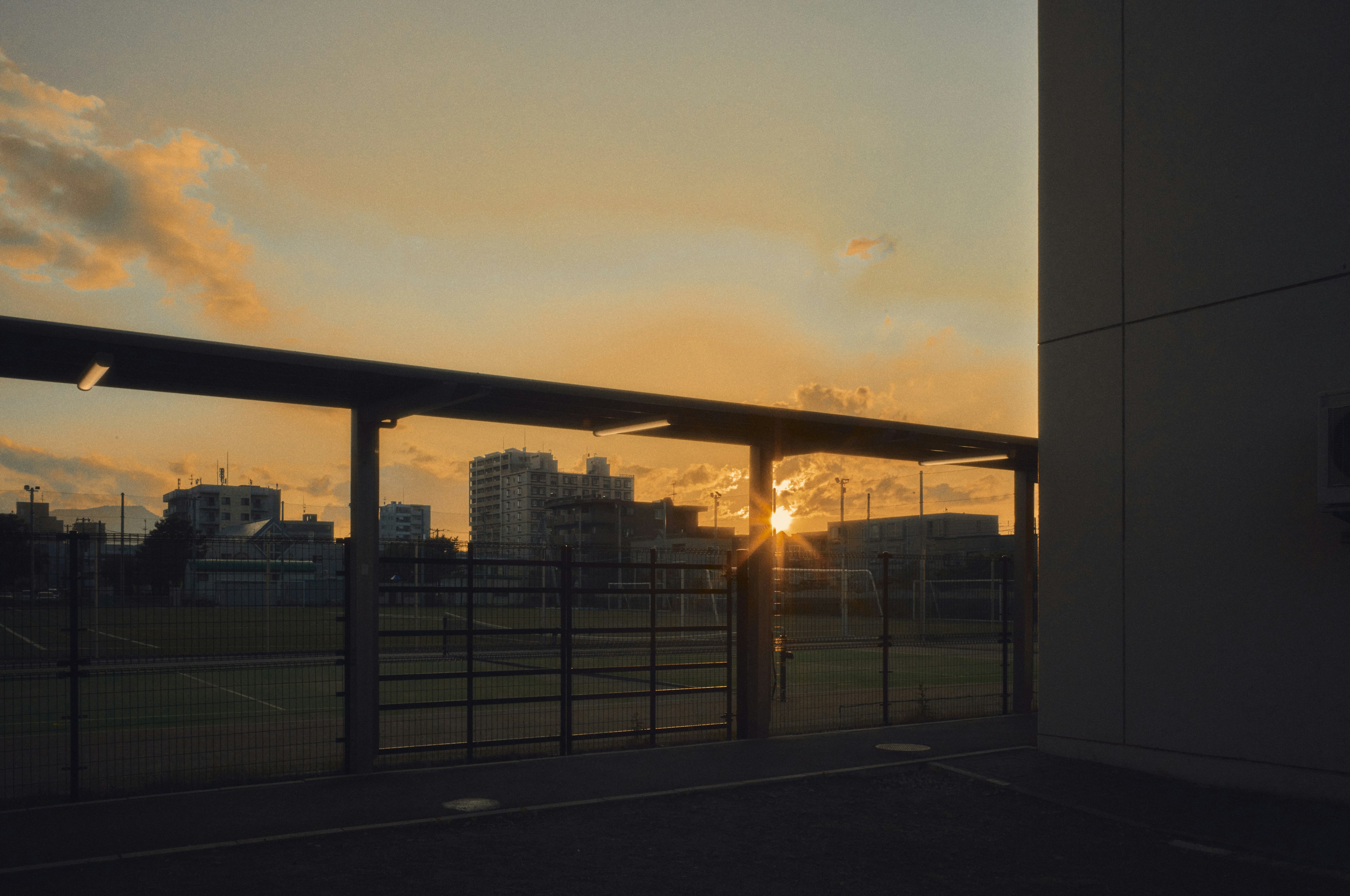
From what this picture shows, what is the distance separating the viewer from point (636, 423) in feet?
39.8

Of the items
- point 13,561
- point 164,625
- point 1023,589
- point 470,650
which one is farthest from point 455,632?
point 1023,589

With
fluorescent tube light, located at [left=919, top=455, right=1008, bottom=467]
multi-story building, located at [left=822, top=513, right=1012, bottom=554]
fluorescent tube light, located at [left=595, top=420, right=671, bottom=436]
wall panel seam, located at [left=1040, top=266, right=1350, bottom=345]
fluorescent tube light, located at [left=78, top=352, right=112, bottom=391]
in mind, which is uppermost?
wall panel seam, located at [left=1040, top=266, right=1350, bottom=345]

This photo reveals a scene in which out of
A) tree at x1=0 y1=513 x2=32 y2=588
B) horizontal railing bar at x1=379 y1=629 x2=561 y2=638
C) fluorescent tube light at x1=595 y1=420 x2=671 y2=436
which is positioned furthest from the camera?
fluorescent tube light at x1=595 y1=420 x2=671 y2=436

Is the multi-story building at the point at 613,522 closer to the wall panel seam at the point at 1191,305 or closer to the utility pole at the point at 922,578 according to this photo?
the utility pole at the point at 922,578

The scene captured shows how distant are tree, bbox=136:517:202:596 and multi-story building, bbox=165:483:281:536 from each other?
148 metres

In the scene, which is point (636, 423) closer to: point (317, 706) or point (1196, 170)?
Result: point (1196, 170)

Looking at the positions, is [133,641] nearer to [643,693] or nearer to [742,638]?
[643,693]

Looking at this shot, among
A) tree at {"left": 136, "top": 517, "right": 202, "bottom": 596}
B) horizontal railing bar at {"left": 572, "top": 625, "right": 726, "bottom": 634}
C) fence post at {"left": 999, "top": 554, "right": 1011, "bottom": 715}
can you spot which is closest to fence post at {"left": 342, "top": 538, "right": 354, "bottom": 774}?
tree at {"left": 136, "top": 517, "right": 202, "bottom": 596}

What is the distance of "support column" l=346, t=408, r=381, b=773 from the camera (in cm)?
1013

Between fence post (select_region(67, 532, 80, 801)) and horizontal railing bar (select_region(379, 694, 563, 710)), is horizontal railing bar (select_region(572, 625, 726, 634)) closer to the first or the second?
horizontal railing bar (select_region(379, 694, 563, 710))

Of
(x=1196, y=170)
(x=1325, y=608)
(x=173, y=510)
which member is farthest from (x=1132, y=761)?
(x=173, y=510)

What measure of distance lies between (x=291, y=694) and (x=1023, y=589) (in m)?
13.3

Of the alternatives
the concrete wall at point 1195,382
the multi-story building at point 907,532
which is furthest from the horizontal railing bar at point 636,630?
the multi-story building at point 907,532

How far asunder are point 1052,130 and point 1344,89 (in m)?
3.27
